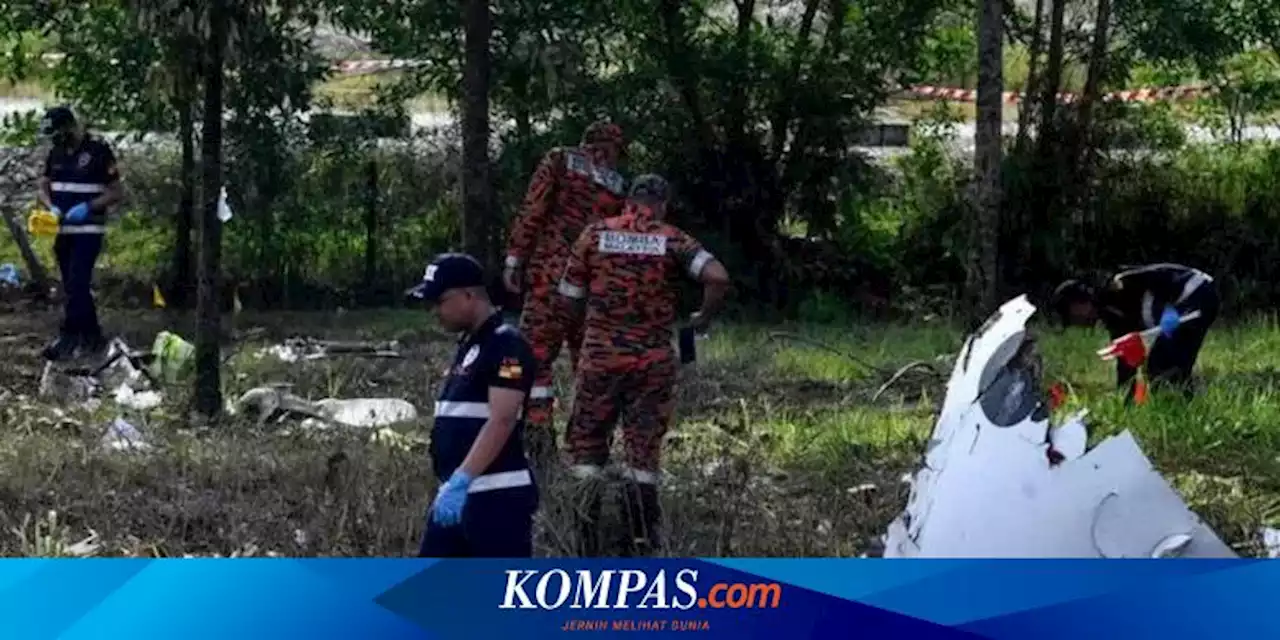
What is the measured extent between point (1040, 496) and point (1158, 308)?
12.2ft

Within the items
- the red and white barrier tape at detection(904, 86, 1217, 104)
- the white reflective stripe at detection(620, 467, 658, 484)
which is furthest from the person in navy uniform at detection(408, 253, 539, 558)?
the red and white barrier tape at detection(904, 86, 1217, 104)

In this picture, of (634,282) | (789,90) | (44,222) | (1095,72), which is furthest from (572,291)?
(1095,72)

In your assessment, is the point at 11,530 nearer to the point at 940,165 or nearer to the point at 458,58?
the point at 458,58

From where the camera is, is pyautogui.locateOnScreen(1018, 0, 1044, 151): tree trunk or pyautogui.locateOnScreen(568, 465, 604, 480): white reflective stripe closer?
pyautogui.locateOnScreen(568, 465, 604, 480): white reflective stripe

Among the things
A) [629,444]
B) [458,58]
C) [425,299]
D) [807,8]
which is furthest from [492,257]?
[425,299]

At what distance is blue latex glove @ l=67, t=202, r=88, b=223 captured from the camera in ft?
39.8

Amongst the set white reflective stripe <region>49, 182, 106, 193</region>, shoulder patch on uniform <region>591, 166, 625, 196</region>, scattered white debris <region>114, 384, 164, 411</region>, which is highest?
shoulder patch on uniform <region>591, 166, 625, 196</region>

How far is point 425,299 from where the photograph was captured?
6305 millimetres

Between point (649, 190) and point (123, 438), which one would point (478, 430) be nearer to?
point (649, 190)

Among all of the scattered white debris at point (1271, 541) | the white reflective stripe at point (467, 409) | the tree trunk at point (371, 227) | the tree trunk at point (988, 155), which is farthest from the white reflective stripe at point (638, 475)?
the tree trunk at point (371, 227)

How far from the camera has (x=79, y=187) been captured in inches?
476

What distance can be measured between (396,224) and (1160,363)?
832cm

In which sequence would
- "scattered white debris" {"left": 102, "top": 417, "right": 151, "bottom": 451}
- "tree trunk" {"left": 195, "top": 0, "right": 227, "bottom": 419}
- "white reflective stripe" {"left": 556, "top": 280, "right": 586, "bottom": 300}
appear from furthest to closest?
"tree trunk" {"left": 195, "top": 0, "right": 227, "bottom": 419} → "scattered white debris" {"left": 102, "top": 417, "right": 151, "bottom": 451} → "white reflective stripe" {"left": 556, "top": 280, "right": 586, "bottom": 300}

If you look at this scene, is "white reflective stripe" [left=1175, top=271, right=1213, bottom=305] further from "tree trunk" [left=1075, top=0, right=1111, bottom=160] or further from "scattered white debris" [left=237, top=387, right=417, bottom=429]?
"tree trunk" [left=1075, top=0, right=1111, bottom=160]
